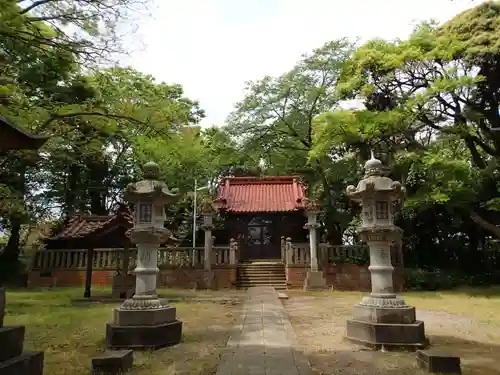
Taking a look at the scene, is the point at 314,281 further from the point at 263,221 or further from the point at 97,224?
the point at 97,224

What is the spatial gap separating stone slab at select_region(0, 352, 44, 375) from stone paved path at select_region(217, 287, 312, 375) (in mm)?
2013

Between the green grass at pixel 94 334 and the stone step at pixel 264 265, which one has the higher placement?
the stone step at pixel 264 265

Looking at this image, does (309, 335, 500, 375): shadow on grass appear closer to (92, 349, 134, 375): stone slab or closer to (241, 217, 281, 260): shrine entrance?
(92, 349, 134, 375): stone slab

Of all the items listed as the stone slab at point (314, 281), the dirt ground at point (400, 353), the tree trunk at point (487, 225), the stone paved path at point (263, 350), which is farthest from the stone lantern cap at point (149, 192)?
the tree trunk at point (487, 225)

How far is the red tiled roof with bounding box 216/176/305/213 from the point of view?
2086 cm

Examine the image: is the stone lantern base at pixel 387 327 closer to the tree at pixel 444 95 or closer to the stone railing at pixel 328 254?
the tree at pixel 444 95

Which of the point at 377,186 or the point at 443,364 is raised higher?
the point at 377,186

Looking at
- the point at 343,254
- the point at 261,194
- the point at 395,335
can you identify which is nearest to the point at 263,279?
the point at 343,254

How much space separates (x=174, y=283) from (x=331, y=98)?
38.4 feet

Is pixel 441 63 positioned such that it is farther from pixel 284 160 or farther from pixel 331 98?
pixel 284 160

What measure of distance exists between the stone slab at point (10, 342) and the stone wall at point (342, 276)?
1418cm

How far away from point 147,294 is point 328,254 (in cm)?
1219

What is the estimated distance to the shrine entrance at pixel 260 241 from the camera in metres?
21.3

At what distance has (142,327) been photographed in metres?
6.57
